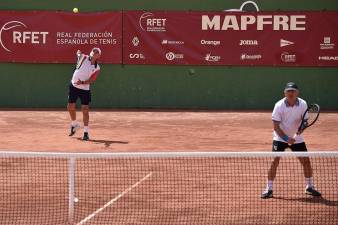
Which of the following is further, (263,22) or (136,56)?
(136,56)

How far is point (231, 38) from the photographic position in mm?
20719

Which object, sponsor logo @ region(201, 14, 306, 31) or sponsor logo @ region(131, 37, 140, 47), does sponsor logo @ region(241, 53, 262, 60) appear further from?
sponsor logo @ region(131, 37, 140, 47)

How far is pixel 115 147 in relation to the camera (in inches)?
536

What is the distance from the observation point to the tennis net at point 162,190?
8062mm

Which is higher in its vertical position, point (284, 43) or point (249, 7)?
point (249, 7)

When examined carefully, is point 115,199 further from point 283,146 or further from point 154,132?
point 154,132

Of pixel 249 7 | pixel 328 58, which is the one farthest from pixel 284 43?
pixel 249 7

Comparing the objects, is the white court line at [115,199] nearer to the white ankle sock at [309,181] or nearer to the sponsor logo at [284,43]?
the white ankle sock at [309,181]

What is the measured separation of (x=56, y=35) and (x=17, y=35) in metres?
1.21

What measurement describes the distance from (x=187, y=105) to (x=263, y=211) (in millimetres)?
12815

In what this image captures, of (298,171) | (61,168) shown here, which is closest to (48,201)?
(61,168)

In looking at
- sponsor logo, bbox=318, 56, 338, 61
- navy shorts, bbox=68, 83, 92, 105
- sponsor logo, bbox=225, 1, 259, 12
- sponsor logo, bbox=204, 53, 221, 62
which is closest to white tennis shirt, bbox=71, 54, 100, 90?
navy shorts, bbox=68, 83, 92, 105

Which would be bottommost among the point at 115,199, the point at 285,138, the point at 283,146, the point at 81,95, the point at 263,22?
the point at 115,199

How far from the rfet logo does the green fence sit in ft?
1.94
